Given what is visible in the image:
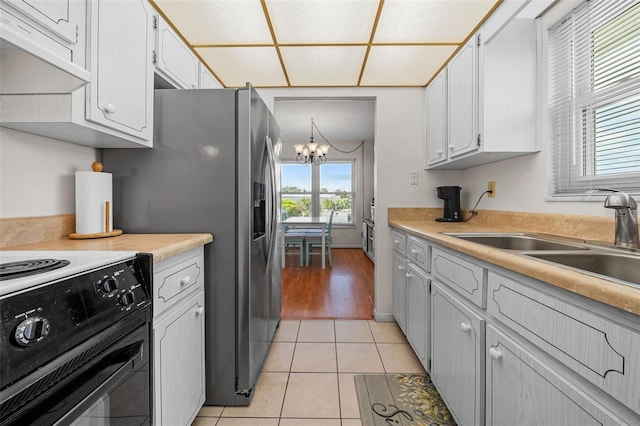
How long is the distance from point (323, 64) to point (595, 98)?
1.69m

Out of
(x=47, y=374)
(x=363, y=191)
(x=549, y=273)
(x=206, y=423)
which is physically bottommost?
(x=206, y=423)

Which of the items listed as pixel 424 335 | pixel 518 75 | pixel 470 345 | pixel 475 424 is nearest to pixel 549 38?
pixel 518 75

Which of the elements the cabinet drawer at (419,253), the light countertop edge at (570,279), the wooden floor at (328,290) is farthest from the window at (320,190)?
the light countertop edge at (570,279)

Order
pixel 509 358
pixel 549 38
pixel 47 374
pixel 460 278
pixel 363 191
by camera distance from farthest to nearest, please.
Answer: pixel 363 191 → pixel 549 38 → pixel 460 278 → pixel 509 358 → pixel 47 374

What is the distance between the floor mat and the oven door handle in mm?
1110

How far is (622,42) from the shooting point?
1286mm

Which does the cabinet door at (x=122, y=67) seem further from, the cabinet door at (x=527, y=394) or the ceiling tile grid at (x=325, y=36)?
the cabinet door at (x=527, y=394)

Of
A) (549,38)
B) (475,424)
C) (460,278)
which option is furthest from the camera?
(549,38)

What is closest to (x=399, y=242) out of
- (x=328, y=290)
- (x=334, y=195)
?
(x=328, y=290)

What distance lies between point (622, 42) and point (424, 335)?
1689 millimetres

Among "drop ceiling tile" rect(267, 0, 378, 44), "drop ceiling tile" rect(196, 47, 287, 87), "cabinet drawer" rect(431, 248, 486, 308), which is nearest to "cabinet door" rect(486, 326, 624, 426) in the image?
"cabinet drawer" rect(431, 248, 486, 308)

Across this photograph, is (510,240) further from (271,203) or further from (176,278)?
(176,278)

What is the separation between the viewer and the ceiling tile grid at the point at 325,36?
5.45 ft

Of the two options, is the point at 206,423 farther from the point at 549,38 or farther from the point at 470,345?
the point at 549,38
